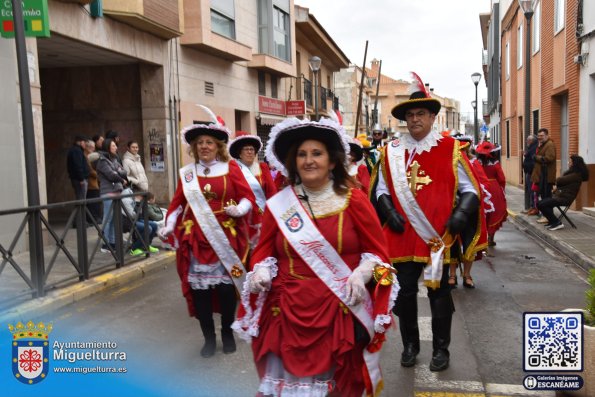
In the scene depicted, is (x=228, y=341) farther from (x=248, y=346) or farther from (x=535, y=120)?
(x=535, y=120)

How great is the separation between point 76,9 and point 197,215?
8828mm

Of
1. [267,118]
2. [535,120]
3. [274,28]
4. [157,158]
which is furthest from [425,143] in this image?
[274,28]

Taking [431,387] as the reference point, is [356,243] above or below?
above

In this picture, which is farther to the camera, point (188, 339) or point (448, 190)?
point (188, 339)

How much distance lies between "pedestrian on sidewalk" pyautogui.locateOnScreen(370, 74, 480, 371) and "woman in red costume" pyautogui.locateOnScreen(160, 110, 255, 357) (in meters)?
1.29

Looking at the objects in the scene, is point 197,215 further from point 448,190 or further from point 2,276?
point 2,276

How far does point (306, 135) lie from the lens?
10.2 feet

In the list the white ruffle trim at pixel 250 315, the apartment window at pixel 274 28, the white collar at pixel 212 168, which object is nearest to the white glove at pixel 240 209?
the white collar at pixel 212 168

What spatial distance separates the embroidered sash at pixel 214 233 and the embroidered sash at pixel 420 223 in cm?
150

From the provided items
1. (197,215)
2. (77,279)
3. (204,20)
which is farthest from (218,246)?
(204,20)

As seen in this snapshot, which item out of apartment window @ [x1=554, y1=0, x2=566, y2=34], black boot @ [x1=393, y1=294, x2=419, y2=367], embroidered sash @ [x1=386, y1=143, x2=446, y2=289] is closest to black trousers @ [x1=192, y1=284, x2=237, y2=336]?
black boot @ [x1=393, y1=294, x2=419, y2=367]

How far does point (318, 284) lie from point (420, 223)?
1.63 meters

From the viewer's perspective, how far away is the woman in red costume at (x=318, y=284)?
2.88 m

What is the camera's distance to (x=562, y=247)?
9836mm
